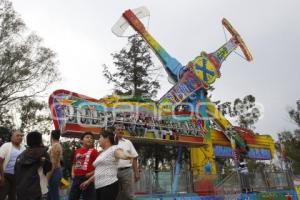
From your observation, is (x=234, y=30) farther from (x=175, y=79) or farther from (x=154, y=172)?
(x=154, y=172)

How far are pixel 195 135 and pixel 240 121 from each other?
26.1 meters

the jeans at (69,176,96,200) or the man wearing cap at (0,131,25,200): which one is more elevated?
the man wearing cap at (0,131,25,200)

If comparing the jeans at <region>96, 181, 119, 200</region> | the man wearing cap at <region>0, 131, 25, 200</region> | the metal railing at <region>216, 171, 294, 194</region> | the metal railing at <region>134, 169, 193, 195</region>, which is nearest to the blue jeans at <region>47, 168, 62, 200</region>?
the man wearing cap at <region>0, 131, 25, 200</region>

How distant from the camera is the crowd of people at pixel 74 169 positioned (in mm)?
5367

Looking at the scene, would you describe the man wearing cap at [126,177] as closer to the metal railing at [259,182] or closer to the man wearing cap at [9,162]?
the man wearing cap at [9,162]

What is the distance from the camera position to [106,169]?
5.43 m

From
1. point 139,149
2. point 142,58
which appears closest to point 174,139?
point 139,149

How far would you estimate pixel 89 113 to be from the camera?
15094 mm

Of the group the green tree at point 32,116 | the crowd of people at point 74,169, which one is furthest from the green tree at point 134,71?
the crowd of people at point 74,169

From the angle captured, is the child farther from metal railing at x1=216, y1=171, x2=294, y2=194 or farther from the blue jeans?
metal railing at x1=216, y1=171, x2=294, y2=194

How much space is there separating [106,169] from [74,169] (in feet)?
3.90

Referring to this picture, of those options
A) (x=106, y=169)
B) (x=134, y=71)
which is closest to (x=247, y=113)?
(x=134, y=71)

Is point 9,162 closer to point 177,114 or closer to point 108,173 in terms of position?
point 108,173

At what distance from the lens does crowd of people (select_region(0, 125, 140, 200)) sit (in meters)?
5.37
